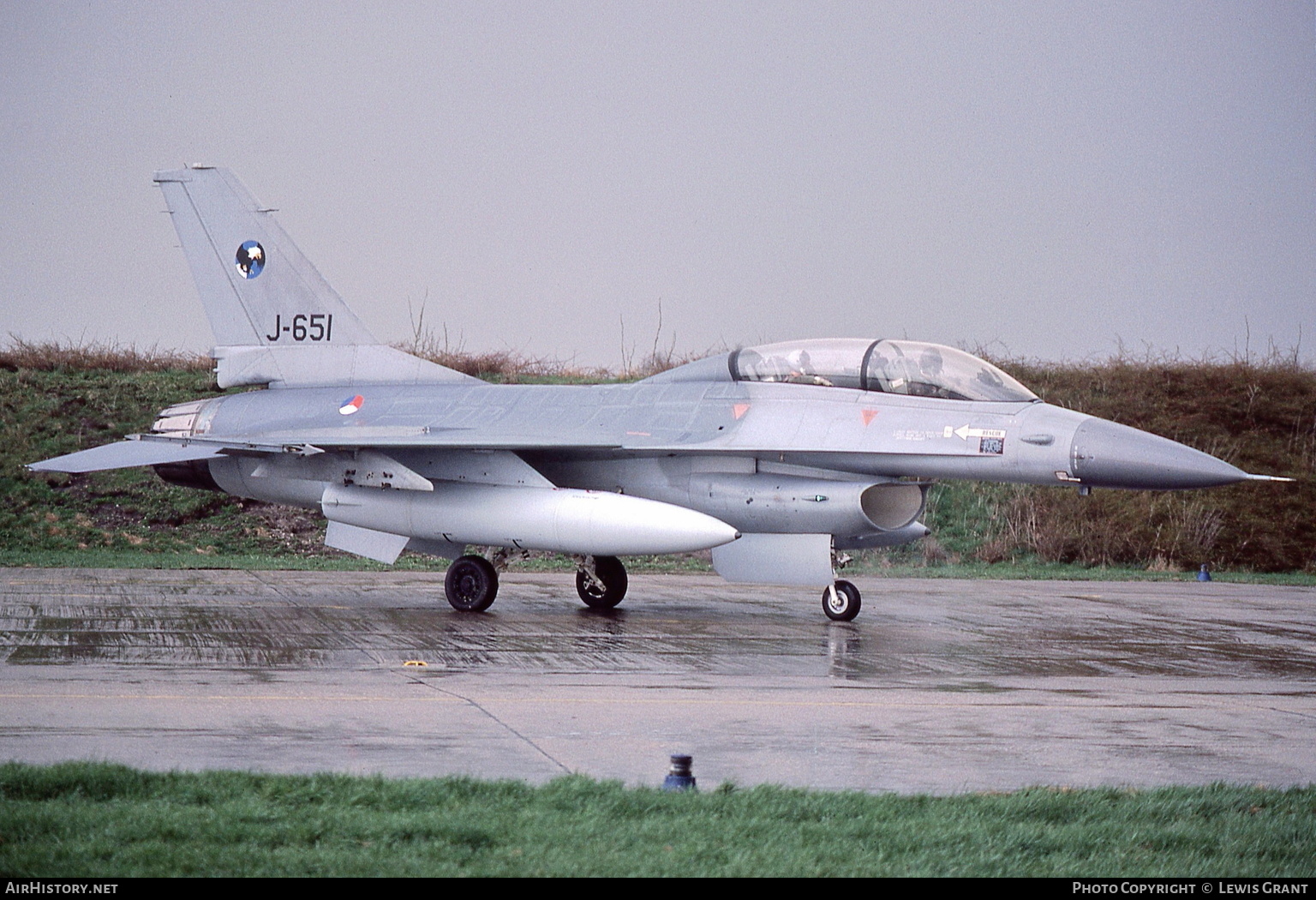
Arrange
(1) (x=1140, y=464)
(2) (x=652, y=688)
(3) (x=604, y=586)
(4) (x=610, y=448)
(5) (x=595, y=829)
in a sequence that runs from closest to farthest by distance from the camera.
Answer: (5) (x=595, y=829) < (2) (x=652, y=688) < (1) (x=1140, y=464) < (4) (x=610, y=448) < (3) (x=604, y=586)

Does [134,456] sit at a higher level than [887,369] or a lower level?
lower

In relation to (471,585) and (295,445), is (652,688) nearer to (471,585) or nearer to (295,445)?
(471,585)

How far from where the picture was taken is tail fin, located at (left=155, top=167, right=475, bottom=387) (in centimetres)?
1518

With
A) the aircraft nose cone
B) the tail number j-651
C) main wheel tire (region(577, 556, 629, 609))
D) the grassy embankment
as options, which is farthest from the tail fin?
the aircraft nose cone

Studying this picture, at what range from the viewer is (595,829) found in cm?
479

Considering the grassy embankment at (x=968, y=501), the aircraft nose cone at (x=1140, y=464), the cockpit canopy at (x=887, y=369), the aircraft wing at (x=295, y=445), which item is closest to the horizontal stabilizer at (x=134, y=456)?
the aircraft wing at (x=295, y=445)

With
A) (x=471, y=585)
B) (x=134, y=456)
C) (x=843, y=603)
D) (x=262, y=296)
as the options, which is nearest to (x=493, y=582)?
(x=471, y=585)

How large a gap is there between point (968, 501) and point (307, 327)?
14.7 meters

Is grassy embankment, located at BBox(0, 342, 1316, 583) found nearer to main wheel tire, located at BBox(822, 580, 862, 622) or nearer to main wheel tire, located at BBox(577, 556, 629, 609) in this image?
main wheel tire, located at BBox(577, 556, 629, 609)

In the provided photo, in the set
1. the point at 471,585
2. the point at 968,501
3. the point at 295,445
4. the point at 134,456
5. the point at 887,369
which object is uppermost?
the point at 887,369

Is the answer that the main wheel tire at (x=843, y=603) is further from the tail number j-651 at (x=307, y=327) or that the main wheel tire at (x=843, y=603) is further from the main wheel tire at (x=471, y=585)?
the tail number j-651 at (x=307, y=327)

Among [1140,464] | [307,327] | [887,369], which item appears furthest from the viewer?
[307,327]
